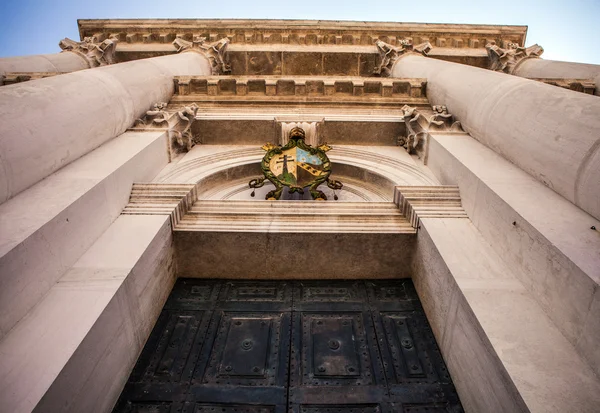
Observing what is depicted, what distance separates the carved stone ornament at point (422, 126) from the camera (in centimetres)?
735

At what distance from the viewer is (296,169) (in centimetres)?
688

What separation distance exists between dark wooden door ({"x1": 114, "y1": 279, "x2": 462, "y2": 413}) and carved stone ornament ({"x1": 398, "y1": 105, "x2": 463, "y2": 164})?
346cm

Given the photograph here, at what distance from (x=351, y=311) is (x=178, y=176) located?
169 inches

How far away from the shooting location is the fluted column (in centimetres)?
395

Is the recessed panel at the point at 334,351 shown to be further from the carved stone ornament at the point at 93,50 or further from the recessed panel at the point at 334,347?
the carved stone ornament at the point at 93,50

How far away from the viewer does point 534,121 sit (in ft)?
16.3

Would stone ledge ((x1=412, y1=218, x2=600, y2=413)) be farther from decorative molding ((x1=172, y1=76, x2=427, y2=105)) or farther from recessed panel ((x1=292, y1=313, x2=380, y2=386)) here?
decorative molding ((x1=172, y1=76, x2=427, y2=105))

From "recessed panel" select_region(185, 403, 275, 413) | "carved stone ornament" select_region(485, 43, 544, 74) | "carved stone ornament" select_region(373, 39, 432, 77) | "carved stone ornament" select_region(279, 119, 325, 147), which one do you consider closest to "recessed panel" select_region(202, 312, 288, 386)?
"recessed panel" select_region(185, 403, 275, 413)

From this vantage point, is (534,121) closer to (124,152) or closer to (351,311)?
(351,311)

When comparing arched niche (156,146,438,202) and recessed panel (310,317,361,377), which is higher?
arched niche (156,146,438,202)

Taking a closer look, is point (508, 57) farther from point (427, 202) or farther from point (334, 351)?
point (334, 351)

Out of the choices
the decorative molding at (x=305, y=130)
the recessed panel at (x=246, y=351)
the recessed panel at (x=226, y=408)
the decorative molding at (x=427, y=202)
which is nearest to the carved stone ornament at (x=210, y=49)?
the decorative molding at (x=305, y=130)

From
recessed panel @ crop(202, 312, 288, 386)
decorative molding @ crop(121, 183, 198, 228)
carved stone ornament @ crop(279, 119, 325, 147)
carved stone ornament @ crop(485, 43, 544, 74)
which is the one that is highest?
carved stone ornament @ crop(485, 43, 544, 74)

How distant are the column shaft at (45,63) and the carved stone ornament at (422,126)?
Answer: 11020 millimetres
